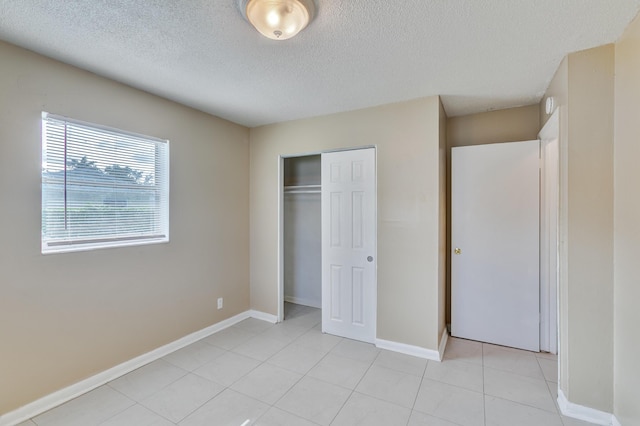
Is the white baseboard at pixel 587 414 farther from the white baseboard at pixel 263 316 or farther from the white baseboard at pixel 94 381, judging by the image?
the white baseboard at pixel 94 381

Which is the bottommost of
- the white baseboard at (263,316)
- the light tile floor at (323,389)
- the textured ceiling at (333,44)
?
the light tile floor at (323,389)

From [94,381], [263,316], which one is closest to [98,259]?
[94,381]

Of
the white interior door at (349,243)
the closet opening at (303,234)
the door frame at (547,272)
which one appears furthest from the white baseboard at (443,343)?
the closet opening at (303,234)

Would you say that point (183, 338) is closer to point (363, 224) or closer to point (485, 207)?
point (363, 224)

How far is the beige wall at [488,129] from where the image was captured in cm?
303

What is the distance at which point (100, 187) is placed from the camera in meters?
2.36

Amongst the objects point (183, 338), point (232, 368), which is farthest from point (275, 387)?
point (183, 338)

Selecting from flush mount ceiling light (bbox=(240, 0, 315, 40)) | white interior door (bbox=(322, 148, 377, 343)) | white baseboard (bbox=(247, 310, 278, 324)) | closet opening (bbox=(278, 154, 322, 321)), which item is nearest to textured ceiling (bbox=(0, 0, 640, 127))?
flush mount ceiling light (bbox=(240, 0, 315, 40))

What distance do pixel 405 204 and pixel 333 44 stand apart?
161 cm

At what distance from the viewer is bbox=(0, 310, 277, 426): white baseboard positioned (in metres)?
1.90

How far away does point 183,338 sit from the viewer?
297 centimetres

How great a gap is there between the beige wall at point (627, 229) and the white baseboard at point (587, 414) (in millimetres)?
75

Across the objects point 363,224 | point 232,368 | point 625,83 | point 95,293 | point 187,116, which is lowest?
point 232,368

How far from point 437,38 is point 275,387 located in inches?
110
